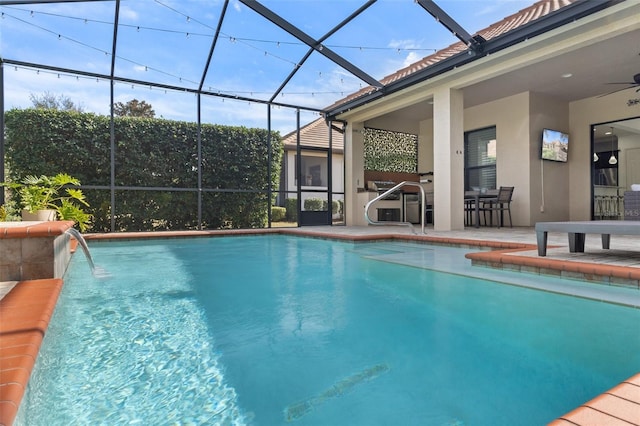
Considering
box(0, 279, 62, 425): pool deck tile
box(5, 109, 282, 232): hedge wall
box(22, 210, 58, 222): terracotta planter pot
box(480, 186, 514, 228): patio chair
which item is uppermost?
box(5, 109, 282, 232): hedge wall

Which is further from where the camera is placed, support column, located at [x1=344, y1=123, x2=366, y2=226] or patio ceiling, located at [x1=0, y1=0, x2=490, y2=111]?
support column, located at [x1=344, y1=123, x2=366, y2=226]

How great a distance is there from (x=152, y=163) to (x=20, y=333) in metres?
7.20

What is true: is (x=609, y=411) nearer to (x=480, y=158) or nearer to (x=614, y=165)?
(x=480, y=158)

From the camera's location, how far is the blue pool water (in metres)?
1.23

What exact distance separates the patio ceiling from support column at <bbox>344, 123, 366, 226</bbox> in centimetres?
206

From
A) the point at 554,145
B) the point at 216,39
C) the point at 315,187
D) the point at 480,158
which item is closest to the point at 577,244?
the point at 554,145

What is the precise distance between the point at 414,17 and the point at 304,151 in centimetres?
468

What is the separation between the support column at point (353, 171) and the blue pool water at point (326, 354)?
6.65m

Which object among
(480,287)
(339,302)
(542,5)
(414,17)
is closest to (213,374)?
(339,302)

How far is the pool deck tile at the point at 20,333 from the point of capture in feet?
2.99

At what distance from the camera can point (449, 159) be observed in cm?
692

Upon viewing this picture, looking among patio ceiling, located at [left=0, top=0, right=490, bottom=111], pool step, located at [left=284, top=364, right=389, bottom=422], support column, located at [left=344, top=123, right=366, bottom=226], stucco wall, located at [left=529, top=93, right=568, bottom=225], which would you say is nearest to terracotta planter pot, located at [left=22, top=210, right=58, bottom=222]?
patio ceiling, located at [left=0, top=0, right=490, bottom=111]

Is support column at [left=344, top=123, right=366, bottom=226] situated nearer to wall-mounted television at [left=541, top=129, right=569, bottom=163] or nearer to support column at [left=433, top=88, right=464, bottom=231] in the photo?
support column at [left=433, top=88, right=464, bottom=231]

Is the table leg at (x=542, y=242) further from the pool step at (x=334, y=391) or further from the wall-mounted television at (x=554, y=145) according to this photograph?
the wall-mounted television at (x=554, y=145)
